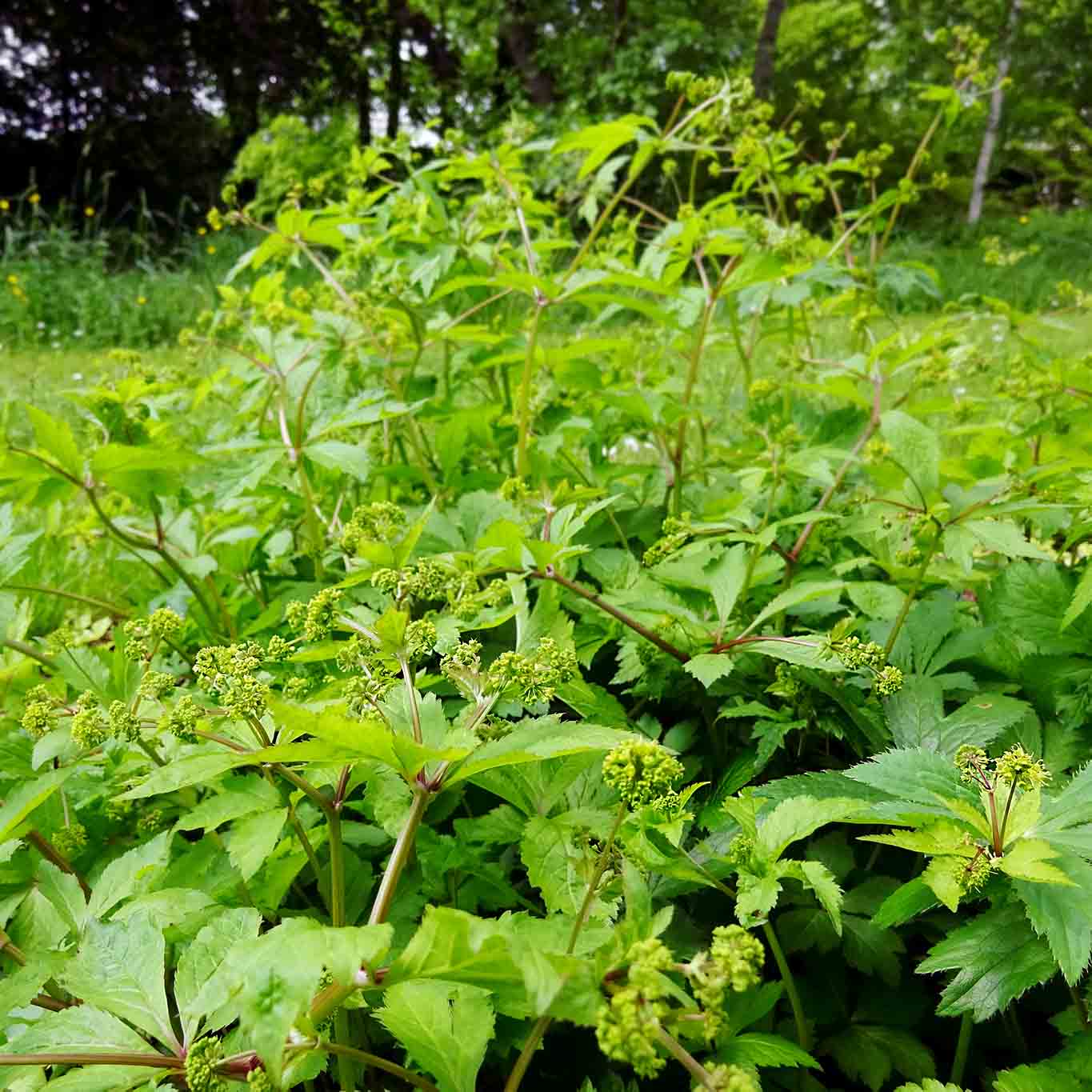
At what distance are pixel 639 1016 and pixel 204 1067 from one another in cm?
35

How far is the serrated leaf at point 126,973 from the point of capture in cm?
77

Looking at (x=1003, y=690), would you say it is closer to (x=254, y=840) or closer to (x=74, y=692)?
(x=254, y=840)

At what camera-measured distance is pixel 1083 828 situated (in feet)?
2.66

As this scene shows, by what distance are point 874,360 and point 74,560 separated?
7.30 ft

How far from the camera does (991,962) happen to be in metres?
0.86

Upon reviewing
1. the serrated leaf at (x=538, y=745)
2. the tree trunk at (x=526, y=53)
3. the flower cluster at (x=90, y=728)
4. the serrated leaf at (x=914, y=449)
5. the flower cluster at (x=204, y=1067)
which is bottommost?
the flower cluster at (x=204, y=1067)

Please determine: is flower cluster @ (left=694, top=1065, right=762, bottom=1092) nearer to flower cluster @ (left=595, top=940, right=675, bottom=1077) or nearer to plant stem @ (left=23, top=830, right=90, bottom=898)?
flower cluster @ (left=595, top=940, right=675, bottom=1077)

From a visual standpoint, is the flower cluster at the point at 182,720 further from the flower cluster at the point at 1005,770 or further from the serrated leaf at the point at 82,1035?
the flower cluster at the point at 1005,770

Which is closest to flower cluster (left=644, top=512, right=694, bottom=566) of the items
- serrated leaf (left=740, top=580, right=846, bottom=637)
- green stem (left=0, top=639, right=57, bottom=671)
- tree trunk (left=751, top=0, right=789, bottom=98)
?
serrated leaf (left=740, top=580, right=846, bottom=637)

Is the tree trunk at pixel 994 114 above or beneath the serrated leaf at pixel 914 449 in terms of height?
above

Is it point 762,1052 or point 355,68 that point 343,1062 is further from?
point 355,68

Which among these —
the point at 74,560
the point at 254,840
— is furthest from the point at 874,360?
the point at 74,560

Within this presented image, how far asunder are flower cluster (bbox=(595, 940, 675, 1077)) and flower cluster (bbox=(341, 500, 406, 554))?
688 millimetres

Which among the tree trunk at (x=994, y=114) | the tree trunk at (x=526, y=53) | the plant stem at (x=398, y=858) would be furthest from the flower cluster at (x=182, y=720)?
the tree trunk at (x=994, y=114)
